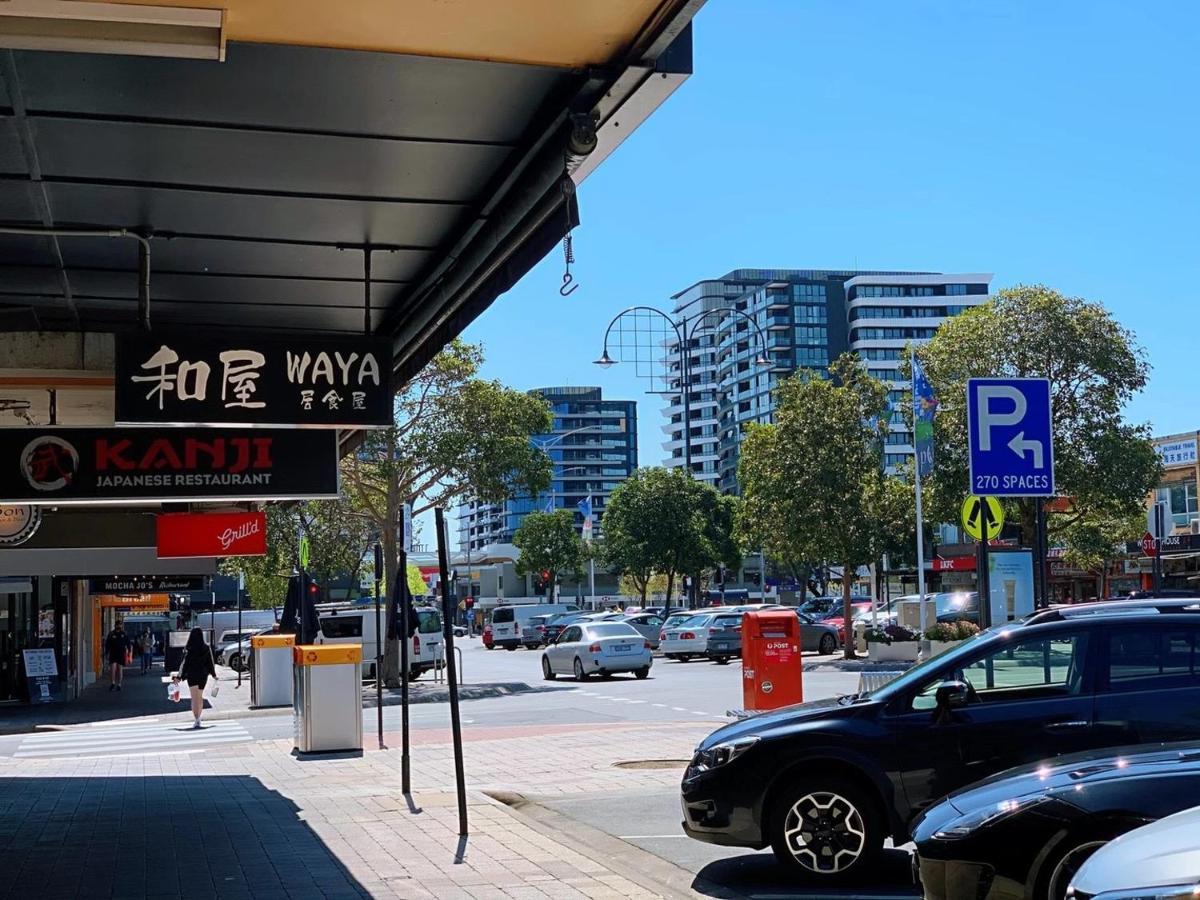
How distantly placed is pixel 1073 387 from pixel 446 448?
16.2 m

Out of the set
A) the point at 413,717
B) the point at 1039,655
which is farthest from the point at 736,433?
the point at 1039,655

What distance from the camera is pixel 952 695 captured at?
27.1 ft

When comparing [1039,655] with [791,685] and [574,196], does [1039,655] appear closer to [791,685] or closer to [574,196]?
[574,196]

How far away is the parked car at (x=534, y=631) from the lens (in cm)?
6025

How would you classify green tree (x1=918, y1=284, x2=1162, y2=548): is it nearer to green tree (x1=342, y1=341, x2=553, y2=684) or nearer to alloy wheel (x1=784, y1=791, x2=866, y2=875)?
green tree (x1=342, y1=341, x2=553, y2=684)

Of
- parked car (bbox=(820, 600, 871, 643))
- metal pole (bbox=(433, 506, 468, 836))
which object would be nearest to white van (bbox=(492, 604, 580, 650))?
parked car (bbox=(820, 600, 871, 643))

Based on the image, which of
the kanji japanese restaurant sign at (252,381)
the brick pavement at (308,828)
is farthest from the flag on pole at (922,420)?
the kanji japanese restaurant sign at (252,381)

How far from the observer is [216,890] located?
858 cm

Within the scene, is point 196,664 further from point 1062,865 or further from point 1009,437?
point 1062,865

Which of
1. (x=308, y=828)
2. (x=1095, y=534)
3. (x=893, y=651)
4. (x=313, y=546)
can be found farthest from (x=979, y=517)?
(x=313, y=546)

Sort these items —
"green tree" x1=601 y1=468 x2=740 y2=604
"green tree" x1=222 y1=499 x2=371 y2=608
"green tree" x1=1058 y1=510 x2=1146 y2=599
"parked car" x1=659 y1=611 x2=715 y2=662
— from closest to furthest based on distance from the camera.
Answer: "green tree" x1=1058 y1=510 x2=1146 y2=599 → "parked car" x1=659 y1=611 x2=715 y2=662 → "green tree" x1=222 y1=499 x2=371 y2=608 → "green tree" x1=601 y1=468 x2=740 y2=604

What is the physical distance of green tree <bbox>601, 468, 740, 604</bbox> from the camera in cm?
7625

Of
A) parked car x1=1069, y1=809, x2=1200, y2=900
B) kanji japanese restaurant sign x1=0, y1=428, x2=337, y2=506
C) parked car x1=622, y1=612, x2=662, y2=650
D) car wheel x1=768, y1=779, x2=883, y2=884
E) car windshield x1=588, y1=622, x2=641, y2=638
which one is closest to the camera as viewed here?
parked car x1=1069, y1=809, x2=1200, y2=900

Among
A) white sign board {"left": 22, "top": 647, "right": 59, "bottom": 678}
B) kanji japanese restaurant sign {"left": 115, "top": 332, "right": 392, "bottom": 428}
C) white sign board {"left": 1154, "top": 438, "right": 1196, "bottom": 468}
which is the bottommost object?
white sign board {"left": 22, "top": 647, "right": 59, "bottom": 678}
